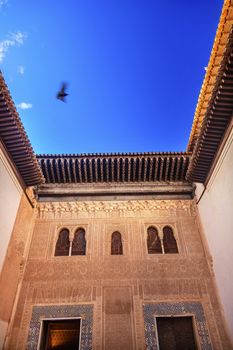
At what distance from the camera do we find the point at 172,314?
17.3ft

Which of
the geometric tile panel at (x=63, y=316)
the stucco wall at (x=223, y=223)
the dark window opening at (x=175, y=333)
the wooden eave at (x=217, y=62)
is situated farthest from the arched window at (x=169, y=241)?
the wooden eave at (x=217, y=62)

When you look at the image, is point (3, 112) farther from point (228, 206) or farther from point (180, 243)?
point (180, 243)

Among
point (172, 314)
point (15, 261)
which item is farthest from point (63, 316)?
point (172, 314)

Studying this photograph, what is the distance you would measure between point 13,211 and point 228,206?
440 centimetres

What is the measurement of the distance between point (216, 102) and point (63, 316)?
16.6 ft

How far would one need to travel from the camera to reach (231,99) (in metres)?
4.14

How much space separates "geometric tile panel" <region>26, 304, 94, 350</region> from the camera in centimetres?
497

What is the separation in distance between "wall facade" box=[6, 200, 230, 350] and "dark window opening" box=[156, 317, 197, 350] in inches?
6.3

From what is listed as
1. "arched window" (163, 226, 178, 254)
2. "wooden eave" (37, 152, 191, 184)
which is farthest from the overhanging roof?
"arched window" (163, 226, 178, 254)

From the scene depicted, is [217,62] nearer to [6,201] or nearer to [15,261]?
[6,201]

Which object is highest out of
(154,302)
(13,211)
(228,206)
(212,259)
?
(13,211)

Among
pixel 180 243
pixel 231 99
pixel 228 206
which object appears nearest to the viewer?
pixel 231 99

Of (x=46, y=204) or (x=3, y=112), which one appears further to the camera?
(x=46, y=204)

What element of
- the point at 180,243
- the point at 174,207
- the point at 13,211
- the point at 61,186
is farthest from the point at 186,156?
the point at 13,211
